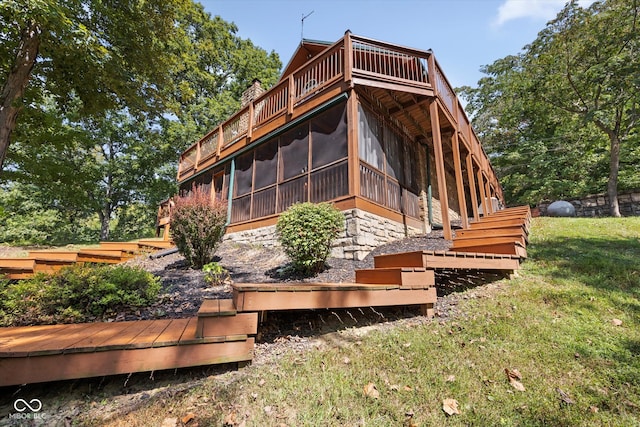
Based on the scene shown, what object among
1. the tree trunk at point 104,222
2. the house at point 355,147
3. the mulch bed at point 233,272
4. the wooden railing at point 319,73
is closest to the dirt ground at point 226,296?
the mulch bed at point 233,272

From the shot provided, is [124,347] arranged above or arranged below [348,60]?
below

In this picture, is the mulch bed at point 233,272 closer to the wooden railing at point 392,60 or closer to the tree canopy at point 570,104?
the wooden railing at point 392,60

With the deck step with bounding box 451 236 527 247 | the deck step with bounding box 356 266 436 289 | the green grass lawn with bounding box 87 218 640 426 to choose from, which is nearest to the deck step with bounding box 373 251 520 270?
the deck step with bounding box 356 266 436 289

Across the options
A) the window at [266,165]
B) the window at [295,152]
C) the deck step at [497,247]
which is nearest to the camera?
the deck step at [497,247]

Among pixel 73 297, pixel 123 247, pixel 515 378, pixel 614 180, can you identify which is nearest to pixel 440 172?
pixel 515 378

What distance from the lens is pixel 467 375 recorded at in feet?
6.45

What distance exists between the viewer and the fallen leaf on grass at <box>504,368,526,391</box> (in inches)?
71.6

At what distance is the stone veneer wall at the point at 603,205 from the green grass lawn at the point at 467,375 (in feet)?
39.6

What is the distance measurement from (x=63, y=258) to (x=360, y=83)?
23.9ft

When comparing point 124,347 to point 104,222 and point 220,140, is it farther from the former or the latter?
point 104,222

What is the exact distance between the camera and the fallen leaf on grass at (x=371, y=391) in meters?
1.79

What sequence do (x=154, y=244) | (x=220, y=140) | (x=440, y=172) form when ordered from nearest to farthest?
1. (x=440, y=172)
2. (x=154, y=244)
3. (x=220, y=140)

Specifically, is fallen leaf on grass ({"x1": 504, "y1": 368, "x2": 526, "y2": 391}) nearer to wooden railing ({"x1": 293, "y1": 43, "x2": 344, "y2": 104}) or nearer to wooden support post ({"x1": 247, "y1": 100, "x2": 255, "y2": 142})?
wooden railing ({"x1": 293, "y1": 43, "x2": 344, "y2": 104})

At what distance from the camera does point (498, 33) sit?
8.65 meters
